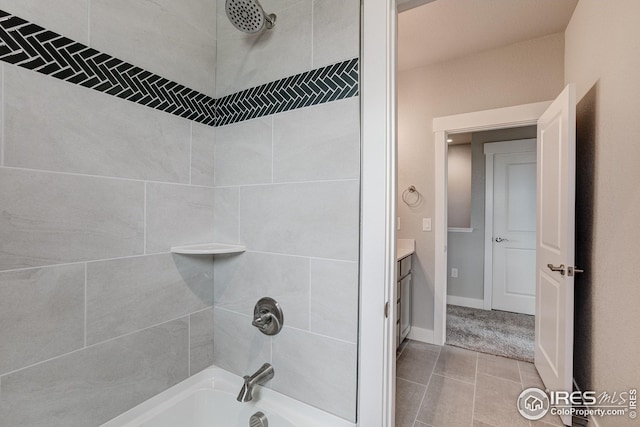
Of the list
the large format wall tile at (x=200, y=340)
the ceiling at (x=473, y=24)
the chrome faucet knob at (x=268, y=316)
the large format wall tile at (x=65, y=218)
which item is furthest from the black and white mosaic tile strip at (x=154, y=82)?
the ceiling at (x=473, y=24)

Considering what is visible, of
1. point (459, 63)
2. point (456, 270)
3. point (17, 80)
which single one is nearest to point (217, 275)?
point (17, 80)

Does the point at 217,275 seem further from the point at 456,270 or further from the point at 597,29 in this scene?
the point at 456,270

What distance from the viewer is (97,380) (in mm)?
1002

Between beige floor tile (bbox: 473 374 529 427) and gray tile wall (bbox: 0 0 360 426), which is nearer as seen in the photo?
gray tile wall (bbox: 0 0 360 426)

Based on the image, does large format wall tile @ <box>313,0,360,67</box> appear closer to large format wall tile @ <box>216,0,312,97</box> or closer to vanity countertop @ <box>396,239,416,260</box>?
large format wall tile @ <box>216,0,312,97</box>

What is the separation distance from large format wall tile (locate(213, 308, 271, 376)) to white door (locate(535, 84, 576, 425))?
1.73 m

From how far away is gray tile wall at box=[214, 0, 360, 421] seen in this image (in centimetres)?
108

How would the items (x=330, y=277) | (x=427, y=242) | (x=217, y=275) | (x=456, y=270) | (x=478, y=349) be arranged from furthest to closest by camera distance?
1. (x=456, y=270)
2. (x=427, y=242)
3. (x=478, y=349)
4. (x=217, y=275)
5. (x=330, y=277)

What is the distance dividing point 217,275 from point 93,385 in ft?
1.92

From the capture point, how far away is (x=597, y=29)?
1678 millimetres

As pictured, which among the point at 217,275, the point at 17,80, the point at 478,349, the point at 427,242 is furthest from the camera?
the point at 427,242

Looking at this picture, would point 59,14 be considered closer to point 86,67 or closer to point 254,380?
point 86,67

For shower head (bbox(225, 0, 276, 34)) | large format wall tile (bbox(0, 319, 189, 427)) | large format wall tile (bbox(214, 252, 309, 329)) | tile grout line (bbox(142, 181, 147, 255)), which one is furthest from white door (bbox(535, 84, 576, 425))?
tile grout line (bbox(142, 181, 147, 255))

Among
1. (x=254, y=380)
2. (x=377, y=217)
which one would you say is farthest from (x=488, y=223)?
(x=254, y=380)
